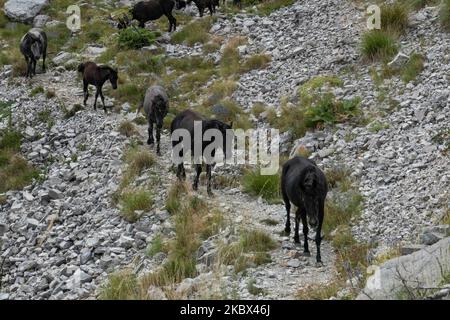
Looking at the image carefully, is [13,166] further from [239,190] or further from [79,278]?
[79,278]

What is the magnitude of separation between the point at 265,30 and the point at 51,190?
1012 centimetres

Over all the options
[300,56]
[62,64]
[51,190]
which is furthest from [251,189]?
[62,64]

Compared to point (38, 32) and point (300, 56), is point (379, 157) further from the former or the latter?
point (38, 32)

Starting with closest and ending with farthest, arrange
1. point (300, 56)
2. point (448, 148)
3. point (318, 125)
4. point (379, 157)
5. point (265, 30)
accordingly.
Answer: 1. point (448, 148)
2. point (379, 157)
3. point (318, 125)
4. point (300, 56)
5. point (265, 30)

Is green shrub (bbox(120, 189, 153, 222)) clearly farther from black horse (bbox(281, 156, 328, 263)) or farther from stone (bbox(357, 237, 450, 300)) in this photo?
stone (bbox(357, 237, 450, 300))

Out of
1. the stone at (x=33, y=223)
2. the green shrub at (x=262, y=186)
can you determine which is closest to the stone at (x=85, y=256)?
→ the stone at (x=33, y=223)

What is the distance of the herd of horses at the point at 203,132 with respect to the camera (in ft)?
36.0

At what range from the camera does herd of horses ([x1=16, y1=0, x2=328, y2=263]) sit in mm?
10984

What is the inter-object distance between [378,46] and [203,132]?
259 inches

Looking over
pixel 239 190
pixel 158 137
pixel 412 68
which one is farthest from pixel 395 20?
pixel 239 190

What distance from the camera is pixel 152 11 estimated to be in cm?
2514

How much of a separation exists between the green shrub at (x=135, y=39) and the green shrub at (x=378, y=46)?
8.41 m

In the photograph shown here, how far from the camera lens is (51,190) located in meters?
16.3

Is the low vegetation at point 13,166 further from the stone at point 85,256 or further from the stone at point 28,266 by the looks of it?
the stone at point 85,256
